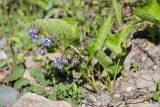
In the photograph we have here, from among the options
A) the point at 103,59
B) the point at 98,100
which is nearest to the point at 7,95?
the point at 98,100

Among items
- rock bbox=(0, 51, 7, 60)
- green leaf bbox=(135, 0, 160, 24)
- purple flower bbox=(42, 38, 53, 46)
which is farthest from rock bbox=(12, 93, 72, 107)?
rock bbox=(0, 51, 7, 60)

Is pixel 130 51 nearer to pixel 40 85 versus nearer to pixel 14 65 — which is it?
pixel 40 85

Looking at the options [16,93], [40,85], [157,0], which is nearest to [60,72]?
[40,85]

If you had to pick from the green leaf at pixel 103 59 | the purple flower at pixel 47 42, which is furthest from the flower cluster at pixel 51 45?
the green leaf at pixel 103 59

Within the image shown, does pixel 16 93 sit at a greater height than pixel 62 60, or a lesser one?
lesser

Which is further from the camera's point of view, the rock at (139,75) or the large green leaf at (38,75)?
the large green leaf at (38,75)

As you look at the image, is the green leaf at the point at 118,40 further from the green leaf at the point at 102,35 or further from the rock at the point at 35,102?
the rock at the point at 35,102
